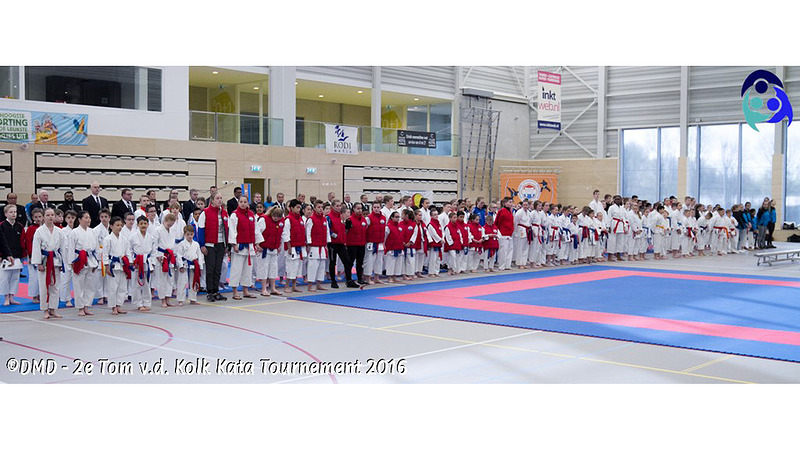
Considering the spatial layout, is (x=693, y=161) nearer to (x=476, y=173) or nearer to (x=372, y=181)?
(x=476, y=173)

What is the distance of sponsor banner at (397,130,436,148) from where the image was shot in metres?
27.2

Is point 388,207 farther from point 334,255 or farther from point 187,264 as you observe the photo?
point 187,264

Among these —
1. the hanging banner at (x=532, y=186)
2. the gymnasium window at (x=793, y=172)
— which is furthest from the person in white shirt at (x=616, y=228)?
the gymnasium window at (x=793, y=172)

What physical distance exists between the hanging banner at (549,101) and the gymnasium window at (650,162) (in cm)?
536

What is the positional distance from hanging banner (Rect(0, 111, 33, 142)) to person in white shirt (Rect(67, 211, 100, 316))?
362 inches

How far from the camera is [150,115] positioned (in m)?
20.8

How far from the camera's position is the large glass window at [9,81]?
18.2 metres

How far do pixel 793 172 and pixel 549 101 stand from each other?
33.1 feet

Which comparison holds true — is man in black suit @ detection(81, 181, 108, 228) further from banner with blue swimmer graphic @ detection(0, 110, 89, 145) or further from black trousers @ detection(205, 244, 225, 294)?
banner with blue swimmer graphic @ detection(0, 110, 89, 145)

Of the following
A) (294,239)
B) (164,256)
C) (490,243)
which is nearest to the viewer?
(164,256)

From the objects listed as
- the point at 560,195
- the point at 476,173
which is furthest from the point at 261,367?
the point at 560,195

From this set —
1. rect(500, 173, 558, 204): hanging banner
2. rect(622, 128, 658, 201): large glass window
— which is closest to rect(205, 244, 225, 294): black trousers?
rect(500, 173, 558, 204): hanging banner

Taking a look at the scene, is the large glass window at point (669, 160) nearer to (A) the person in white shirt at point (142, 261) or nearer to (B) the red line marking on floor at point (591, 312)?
(B) the red line marking on floor at point (591, 312)

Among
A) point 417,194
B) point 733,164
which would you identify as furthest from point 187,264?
point 733,164
